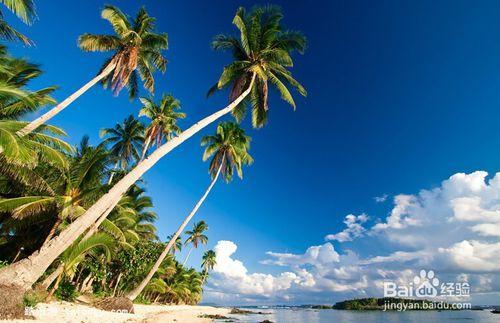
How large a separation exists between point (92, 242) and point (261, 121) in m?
11.6

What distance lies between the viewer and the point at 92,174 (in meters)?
15.2

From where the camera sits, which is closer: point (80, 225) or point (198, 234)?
point (80, 225)

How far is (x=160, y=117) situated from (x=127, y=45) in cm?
1038

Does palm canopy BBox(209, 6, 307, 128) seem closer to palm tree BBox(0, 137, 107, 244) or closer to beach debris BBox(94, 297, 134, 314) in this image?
palm tree BBox(0, 137, 107, 244)

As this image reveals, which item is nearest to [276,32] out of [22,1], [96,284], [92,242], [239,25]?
[239,25]

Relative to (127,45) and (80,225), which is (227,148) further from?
(80,225)

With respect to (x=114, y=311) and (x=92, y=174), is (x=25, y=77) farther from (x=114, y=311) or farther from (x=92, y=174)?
(x=114, y=311)

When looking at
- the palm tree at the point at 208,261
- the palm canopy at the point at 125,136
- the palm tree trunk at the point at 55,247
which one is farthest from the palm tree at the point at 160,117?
the palm tree at the point at 208,261

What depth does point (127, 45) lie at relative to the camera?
19578mm

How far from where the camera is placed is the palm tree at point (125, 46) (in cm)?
1873

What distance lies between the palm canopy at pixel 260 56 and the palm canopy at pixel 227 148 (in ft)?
34.1

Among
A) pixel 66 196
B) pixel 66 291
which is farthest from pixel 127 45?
pixel 66 291

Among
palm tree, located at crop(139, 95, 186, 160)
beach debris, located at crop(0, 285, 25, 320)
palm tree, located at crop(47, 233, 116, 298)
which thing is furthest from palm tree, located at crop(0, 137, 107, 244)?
palm tree, located at crop(139, 95, 186, 160)

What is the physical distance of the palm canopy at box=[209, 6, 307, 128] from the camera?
17.9 meters
